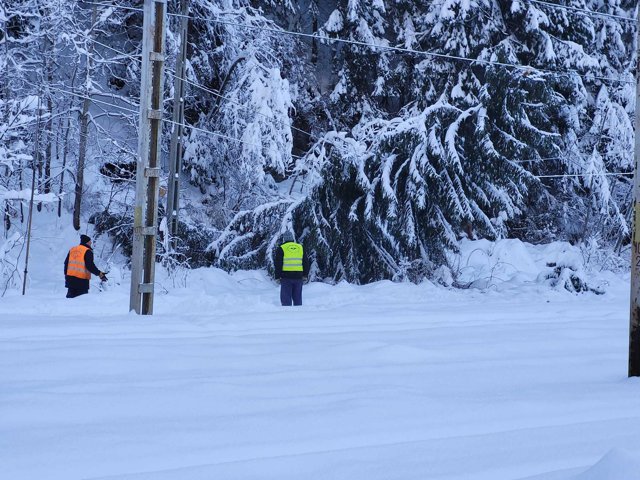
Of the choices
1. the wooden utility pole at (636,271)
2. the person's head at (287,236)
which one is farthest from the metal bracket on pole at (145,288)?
the wooden utility pole at (636,271)

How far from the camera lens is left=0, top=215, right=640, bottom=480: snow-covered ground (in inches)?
130

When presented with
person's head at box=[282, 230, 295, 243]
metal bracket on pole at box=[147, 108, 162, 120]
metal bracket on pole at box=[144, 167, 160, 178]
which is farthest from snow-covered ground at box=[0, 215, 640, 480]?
person's head at box=[282, 230, 295, 243]

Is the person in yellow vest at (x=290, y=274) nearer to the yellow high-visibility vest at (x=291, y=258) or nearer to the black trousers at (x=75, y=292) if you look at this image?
the yellow high-visibility vest at (x=291, y=258)

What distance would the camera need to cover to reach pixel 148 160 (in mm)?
11047

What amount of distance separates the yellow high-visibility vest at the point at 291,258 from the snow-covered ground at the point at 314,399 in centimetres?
412

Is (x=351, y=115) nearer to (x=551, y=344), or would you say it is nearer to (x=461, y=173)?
(x=461, y=173)

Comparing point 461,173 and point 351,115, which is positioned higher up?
point 351,115

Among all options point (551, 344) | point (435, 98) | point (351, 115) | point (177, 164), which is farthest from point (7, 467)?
point (351, 115)

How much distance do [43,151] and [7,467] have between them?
60.6 feet

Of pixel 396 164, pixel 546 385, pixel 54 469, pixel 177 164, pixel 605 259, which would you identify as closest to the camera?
pixel 54 469

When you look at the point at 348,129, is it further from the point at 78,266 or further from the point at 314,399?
the point at 314,399

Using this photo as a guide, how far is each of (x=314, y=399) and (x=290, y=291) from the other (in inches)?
362

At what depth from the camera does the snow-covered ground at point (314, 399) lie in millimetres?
3291

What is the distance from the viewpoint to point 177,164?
21.0m
